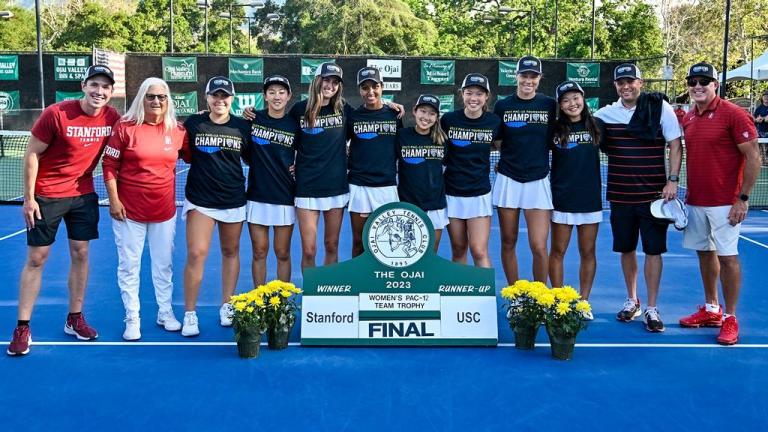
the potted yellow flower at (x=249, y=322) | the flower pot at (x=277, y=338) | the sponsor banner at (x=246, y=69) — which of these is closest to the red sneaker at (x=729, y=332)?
the flower pot at (x=277, y=338)

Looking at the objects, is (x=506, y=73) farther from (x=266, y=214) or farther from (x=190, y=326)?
(x=190, y=326)

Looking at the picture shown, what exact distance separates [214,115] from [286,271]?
1.22m

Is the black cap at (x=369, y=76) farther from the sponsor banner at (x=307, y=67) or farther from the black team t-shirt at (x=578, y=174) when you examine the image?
the sponsor banner at (x=307, y=67)

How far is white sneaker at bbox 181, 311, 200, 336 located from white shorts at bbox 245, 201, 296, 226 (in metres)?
0.76

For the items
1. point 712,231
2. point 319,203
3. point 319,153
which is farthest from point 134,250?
point 712,231

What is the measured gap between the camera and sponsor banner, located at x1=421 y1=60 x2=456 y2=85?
24453 millimetres

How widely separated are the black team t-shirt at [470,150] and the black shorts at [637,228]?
1017 millimetres

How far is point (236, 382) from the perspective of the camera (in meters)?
4.49

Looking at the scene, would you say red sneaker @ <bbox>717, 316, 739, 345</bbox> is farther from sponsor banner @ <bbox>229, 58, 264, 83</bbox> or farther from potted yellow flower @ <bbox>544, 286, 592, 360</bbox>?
sponsor banner @ <bbox>229, 58, 264, 83</bbox>

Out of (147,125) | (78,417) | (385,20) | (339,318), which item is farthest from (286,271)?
(385,20)

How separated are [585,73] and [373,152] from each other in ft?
68.4

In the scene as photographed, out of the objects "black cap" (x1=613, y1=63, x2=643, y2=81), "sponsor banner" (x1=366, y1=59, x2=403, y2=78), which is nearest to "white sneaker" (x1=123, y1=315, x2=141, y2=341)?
"black cap" (x1=613, y1=63, x2=643, y2=81)

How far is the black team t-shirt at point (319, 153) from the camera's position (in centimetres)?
555

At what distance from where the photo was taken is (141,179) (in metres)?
5.18
